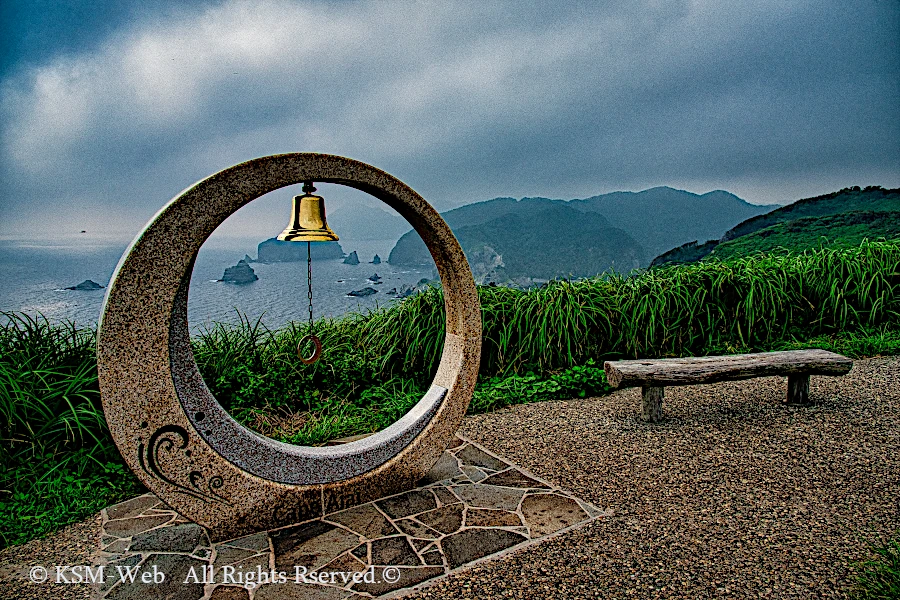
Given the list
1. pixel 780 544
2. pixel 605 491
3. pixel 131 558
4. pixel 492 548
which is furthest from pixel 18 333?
pixel 780 544

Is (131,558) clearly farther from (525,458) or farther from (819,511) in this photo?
(819,511)

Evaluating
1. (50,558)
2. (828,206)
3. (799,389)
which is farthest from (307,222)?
(828,206)

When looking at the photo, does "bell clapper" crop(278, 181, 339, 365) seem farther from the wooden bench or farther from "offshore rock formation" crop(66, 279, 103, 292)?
"offshore rock formation" crop(66, 279, 103, 292)

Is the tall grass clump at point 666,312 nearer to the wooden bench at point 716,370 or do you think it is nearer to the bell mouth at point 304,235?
the wooden bench at point 716,370

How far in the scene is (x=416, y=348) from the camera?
5363 millimetres

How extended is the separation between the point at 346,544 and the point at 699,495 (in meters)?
1.96

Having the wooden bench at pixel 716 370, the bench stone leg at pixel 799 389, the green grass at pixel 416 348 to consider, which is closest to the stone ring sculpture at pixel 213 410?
the green grass at pixel 416 348

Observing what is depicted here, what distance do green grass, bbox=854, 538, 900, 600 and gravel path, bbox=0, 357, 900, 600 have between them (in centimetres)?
7

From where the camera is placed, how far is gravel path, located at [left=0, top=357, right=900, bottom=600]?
8.23ft

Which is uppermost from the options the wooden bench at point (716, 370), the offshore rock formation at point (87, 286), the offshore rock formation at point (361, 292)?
the offshore rock formation at point (87, 286)

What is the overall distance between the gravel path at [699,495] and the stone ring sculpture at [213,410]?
696mm

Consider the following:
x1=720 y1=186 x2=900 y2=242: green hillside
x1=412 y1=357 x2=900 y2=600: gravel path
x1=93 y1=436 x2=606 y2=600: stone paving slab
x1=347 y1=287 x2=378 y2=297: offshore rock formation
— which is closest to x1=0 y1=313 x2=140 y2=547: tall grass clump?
x1=93 y1=436 x2=606 y2=600: stone paving slab

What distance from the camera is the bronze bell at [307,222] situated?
120 inches

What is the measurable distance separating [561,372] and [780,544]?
9.54ft
